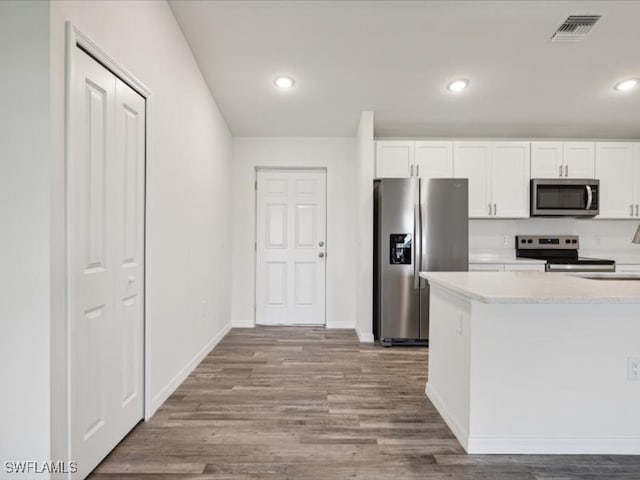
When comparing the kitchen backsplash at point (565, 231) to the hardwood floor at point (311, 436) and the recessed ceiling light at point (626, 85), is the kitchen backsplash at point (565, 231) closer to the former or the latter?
the recessed ceiling light at point (626, 85)

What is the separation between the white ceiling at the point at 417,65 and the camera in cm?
276

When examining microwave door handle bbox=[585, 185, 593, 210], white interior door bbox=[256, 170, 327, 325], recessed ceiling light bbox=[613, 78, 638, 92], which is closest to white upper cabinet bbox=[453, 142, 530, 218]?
microwave door handle bbox=[585, 185, 593, 210]

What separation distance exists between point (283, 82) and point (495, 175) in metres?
2.50

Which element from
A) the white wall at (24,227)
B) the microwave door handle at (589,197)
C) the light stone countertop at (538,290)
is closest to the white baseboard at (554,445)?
the light stone countertop at (538,290)

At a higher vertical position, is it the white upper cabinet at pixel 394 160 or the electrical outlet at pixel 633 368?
the white upper cabinet at pixel 394 160

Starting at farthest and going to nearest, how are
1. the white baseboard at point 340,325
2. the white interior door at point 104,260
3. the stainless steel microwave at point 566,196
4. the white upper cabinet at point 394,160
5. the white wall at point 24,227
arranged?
the white baseboard at point 340,325
the white upper cabinet at point 394,160
the stainless steel microwave at point 566,196
the white interior door at point 104,260
the white wall at point 24,227

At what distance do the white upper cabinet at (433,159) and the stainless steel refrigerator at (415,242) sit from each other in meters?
0.40

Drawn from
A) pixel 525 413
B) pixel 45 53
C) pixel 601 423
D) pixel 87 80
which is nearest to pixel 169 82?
pixel 87 80

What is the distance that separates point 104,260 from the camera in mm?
1841

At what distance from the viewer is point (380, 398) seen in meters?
2.62

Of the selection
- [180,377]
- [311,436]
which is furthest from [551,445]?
[180,377]

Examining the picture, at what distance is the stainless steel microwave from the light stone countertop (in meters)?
2.12

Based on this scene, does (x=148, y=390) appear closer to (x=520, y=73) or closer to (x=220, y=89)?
(x=220, y=89)

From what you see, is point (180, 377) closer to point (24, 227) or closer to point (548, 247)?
point (24, 227)
